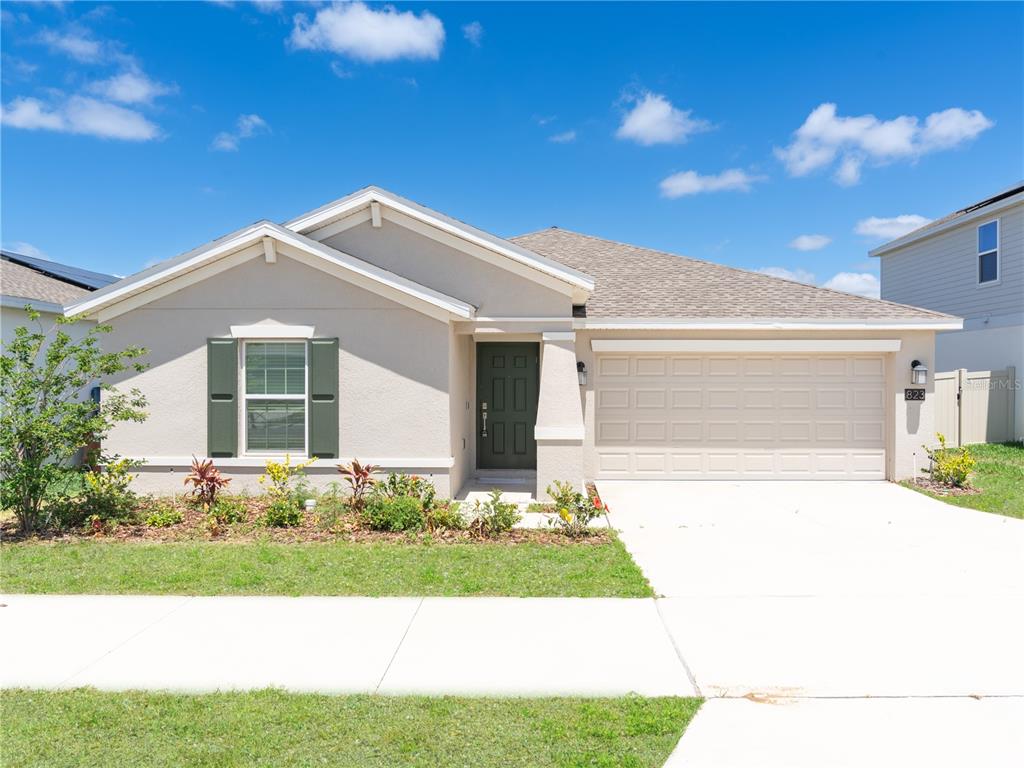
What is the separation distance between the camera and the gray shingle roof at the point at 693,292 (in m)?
10.6

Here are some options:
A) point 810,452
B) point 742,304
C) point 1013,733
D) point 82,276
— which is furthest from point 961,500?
point 82,276

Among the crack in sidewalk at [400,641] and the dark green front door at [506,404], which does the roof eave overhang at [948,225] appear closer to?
the dark green front door at [506,404]

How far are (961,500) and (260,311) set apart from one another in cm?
1103

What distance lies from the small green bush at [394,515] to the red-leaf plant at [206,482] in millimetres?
2258

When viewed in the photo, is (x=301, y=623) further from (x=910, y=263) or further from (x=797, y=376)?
(x=910, y=263)

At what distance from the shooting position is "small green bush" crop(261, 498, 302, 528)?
7.36 metres

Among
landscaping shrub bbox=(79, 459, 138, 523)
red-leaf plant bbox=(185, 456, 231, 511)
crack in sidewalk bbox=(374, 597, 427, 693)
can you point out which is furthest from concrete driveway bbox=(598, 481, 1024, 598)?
landscaping shrub bbox=(79, 459, 138, 523)

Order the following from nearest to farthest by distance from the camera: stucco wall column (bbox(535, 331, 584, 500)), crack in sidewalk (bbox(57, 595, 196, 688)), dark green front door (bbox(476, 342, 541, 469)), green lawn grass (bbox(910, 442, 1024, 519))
Result: crack in sidewalk (bbox(57, 595, 196, 688)) → green lawn grass (bbox(910, 442, 1024, 519)) → stucco wall column (bbox(535, 331, 584, 500)) → dark green front door (bbox(476, 342, 541, 469))

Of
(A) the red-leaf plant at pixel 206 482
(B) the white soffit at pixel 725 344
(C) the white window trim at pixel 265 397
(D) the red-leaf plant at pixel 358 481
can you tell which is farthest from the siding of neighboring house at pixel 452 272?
(A) the red-leaf plant at pixel 206 482

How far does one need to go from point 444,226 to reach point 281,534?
513cm

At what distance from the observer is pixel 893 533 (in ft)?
24.3

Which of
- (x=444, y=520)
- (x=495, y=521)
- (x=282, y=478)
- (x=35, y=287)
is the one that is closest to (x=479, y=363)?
(x=282, y=478)

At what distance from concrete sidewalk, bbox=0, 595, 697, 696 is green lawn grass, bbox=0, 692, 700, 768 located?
18 cm

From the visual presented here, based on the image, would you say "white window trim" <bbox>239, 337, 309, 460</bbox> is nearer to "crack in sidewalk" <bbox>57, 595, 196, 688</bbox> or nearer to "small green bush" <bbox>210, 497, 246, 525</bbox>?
"small green bush" <bbox>210, 497, 246, 525</bbox>
